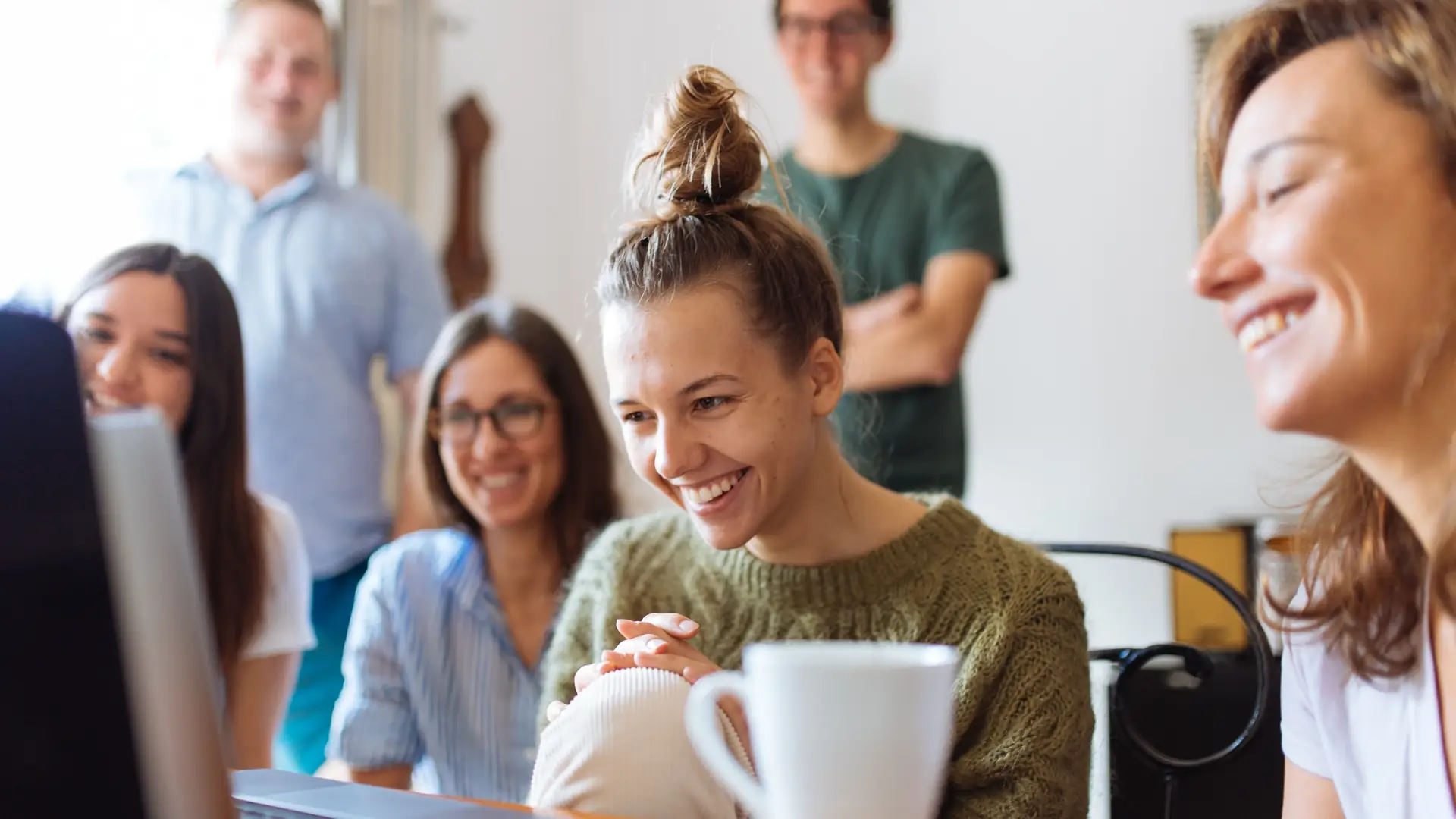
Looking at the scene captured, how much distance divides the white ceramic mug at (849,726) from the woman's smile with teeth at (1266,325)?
0.99ft

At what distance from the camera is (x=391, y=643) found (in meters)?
1.73

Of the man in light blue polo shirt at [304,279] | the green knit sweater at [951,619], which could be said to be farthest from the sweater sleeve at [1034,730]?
the man in light blue polo shirt at [304,279]

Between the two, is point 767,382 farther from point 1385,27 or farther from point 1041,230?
point 1041,230

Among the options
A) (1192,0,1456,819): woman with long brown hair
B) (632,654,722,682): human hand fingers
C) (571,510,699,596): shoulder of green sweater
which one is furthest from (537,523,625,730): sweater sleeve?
(1192,0,1456,819): woman with long brown hair

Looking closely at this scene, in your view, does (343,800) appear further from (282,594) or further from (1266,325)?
(282,594)

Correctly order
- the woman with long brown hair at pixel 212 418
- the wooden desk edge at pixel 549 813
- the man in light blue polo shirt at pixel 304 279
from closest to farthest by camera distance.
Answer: the wooden desk edge at pixel 549 813, the woman with long brown hair at pixel 212 418, the man in light blue polo shirt at pixel 304 279

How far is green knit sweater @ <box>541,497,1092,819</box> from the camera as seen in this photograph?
1.08 meters

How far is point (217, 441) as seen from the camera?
5.64ft

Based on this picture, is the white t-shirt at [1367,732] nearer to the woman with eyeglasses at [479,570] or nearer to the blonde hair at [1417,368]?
the blonde hair at [1417,368]

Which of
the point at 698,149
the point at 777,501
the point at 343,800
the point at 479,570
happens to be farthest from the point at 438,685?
the point at 343,800

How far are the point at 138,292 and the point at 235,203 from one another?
87 cm

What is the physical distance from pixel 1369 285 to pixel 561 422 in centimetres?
130

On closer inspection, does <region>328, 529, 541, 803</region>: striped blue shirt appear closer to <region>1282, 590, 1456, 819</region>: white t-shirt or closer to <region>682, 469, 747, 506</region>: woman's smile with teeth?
<region>682, 469, 747, 506</region>: woman's smile with teeth

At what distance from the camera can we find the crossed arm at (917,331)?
1.96 metres
